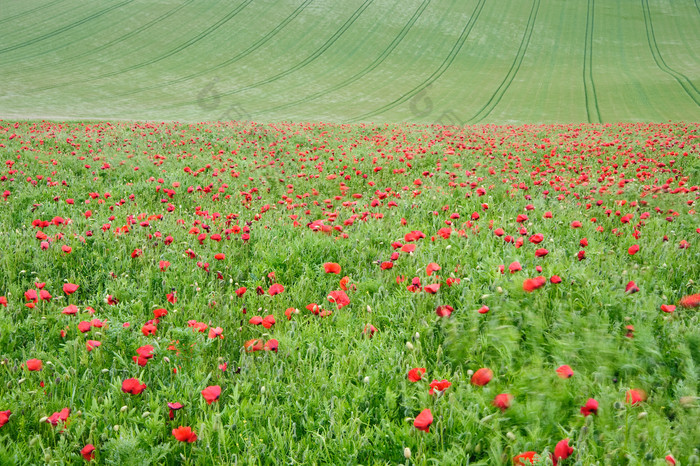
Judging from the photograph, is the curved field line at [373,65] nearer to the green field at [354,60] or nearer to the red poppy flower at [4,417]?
the green field at [354,60]

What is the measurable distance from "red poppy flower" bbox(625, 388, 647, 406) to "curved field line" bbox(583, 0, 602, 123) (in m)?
31.4

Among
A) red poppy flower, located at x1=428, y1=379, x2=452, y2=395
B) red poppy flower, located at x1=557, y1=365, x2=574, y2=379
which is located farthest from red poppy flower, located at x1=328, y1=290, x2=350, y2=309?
red poppy flower, located at x1=557, y1=365, x2=574, y2=379

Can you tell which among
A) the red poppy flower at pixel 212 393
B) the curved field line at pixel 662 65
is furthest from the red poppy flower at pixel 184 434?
the curved field line at pixel 662 65

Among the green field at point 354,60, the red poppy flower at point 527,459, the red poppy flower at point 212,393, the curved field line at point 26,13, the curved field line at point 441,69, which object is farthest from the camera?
the curved field line at point 26,13

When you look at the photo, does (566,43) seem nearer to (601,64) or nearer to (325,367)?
(601,64)

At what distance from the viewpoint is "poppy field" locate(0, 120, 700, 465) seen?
1.83 metres

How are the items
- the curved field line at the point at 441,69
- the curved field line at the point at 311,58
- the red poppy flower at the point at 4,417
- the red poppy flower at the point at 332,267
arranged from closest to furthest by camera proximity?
the red poppy flower at the point at 4,417
the red poppy flower at the point at 332,267
the curved field line at the point at 441,69
the curved field line at the point at 311,58

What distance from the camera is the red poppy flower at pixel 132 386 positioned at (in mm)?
2008

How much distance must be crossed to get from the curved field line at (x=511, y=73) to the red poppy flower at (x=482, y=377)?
30.8 metres

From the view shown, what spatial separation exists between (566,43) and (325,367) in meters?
65.4

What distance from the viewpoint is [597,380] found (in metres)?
1.99

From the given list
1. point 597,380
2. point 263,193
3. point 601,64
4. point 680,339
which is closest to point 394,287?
point 597,380

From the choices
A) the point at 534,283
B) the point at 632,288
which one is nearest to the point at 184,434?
the point at 534,283

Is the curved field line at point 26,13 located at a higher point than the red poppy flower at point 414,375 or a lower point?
higher
